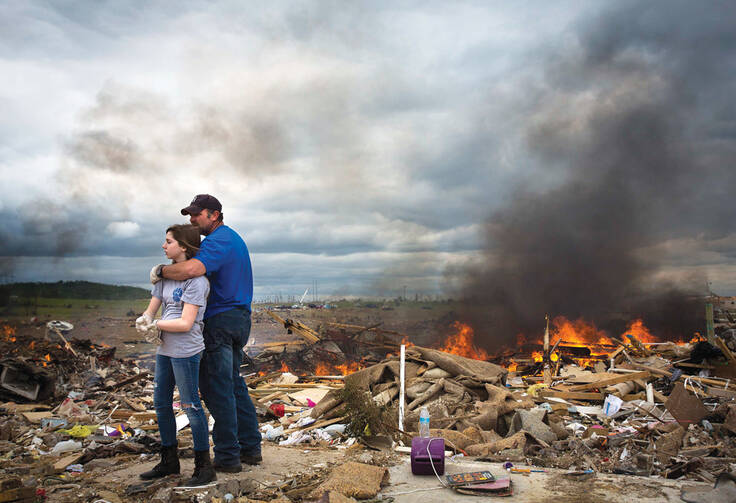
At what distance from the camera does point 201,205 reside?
4184 mm

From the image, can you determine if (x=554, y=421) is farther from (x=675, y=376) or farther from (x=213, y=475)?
(x=213, y=475)

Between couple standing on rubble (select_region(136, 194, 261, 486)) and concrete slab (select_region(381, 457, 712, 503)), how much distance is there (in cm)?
141

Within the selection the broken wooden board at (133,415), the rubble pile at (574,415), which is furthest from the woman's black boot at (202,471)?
the broken wooden board at (133,415)

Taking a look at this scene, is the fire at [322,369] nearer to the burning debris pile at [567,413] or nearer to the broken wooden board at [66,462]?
the burning debris pile at [567,413]

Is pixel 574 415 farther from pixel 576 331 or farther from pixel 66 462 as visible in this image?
pixel 576 331

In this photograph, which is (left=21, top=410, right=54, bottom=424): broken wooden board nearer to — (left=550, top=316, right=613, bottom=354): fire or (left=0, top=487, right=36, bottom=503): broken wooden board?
(left=0, top=487, right=36, bottom=503): broken wooden board

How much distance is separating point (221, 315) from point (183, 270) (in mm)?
511

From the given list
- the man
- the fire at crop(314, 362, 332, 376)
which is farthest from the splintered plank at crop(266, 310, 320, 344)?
the man

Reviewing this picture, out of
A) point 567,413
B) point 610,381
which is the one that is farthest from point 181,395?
point 610,381

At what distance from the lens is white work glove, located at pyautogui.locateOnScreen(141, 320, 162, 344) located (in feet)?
12.1

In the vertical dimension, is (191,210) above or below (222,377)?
above

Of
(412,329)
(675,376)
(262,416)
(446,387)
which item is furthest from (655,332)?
(262,416)

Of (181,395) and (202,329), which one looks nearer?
(181,395)

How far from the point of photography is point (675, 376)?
9250 mm
